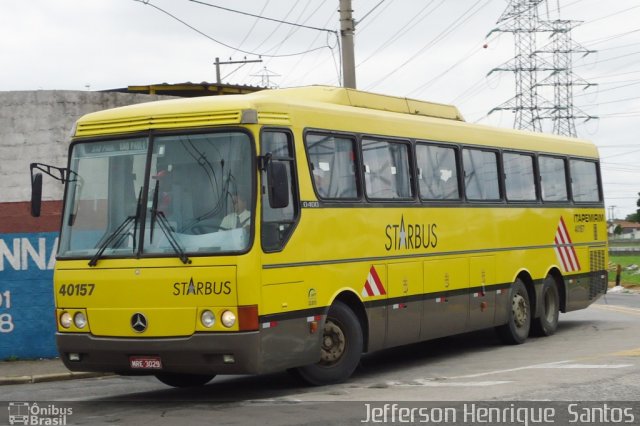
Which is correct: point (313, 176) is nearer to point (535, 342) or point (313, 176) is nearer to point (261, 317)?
point (261, 317)

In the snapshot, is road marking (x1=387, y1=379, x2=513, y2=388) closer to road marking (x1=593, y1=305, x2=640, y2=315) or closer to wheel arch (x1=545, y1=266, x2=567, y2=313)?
wheel arch (x1=545, y1=266, x2=567, y2=313)

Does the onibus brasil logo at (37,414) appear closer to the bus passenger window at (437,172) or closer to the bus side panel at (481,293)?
the bus passenger window at (437,172)

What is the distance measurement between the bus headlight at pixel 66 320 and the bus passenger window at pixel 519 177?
8.33 metres

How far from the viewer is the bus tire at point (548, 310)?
19766 mm

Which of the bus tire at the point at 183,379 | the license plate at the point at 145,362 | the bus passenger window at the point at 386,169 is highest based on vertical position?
the bus passenger window at the point at 386,169

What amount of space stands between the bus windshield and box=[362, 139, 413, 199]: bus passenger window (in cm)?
275

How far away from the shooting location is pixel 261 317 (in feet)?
39.6

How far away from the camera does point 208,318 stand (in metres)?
11.9

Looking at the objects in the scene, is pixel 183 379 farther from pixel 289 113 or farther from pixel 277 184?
pixel 289 113

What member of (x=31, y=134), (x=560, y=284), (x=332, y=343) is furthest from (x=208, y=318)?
(x=560, y=284)

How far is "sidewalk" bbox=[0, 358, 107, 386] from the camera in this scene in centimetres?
1644

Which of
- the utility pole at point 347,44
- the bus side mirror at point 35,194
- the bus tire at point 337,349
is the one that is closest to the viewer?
the bus side mirror at point 35,194

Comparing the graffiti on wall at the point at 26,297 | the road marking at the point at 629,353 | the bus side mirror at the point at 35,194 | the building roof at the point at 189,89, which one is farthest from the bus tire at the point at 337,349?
the building roof at the point at 189,89

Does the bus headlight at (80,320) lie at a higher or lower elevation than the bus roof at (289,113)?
lower
